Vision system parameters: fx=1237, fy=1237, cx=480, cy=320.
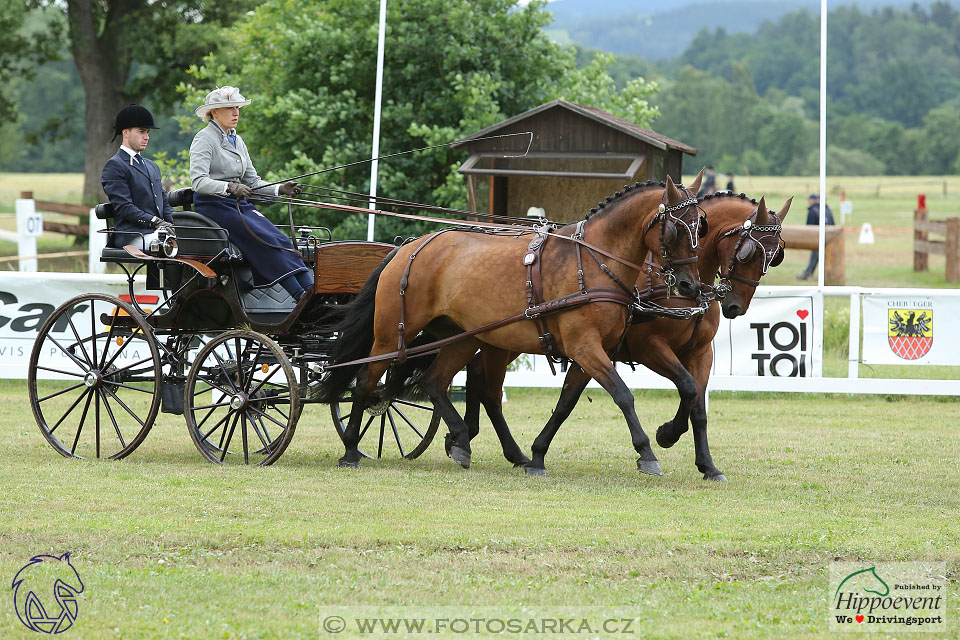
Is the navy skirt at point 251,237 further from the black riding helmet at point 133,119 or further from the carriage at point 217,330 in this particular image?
the black riding helmet at point 133,119

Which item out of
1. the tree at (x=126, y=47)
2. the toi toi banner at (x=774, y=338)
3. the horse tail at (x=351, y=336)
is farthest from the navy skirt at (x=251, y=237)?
the tree at (x=126, y=47)

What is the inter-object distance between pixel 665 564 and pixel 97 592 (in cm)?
246

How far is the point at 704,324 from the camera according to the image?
824 cm

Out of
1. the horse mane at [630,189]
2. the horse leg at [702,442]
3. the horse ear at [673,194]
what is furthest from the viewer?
the horse leg at [702,442]

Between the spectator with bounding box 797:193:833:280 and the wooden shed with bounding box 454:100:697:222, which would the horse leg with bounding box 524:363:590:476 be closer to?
the wooden shed with bounding box 454:100:697:222

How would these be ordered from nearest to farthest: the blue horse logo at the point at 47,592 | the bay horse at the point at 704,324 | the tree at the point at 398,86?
1. the blue horse logo at the point at 47,592
2. the bay horse at the point at 704,324
3. the tree at the point at 398,86

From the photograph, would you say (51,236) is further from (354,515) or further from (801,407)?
(354,515)

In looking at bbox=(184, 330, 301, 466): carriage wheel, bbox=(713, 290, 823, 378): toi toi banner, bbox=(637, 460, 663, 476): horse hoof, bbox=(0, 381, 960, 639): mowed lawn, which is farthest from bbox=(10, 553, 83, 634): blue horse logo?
bbox=(713, 290, 823, 378): toi toi banner

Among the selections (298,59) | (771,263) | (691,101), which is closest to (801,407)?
(771,263)

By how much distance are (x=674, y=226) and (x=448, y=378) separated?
2.05 metres

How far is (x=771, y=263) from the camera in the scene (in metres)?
7.77

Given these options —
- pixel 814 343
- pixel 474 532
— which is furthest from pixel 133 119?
pixel 814 343

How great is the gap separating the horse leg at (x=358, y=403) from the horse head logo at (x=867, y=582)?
3.99 m

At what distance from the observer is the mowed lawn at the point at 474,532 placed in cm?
495
